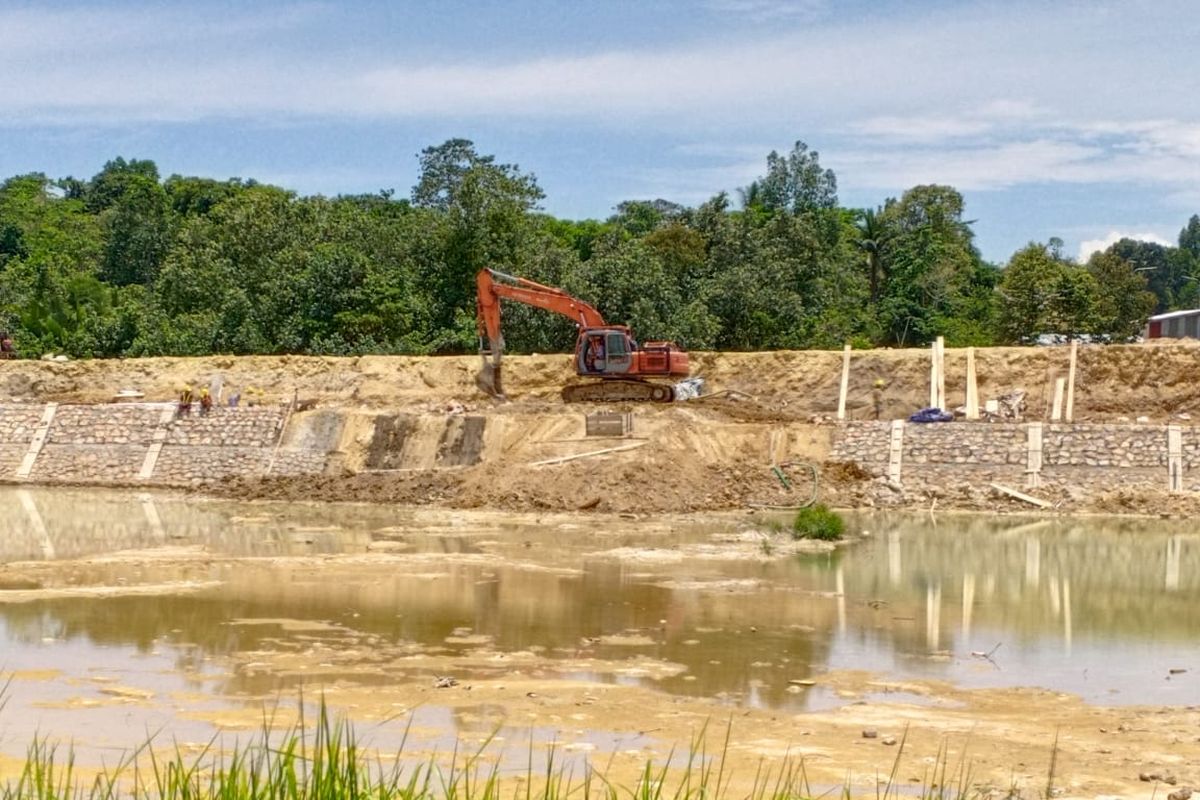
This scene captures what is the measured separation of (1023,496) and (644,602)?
13827 millimetres

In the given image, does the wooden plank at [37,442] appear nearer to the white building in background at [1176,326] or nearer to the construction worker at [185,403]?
the construction worker at [185,403]

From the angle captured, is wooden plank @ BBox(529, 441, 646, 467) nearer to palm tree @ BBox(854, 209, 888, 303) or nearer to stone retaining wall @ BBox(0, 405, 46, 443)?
stone retaining wall @ BBox(0, 405, 46, 443)

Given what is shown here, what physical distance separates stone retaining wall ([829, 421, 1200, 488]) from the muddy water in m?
2.99

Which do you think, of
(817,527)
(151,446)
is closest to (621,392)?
(151,446)

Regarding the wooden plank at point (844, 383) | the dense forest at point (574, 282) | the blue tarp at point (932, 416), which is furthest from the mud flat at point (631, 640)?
the dense forest at point (574, 282)

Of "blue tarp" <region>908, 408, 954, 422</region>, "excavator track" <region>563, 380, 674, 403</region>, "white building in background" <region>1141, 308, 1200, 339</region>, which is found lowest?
"blue tarp" <region>908, 408, 954, 422</region>

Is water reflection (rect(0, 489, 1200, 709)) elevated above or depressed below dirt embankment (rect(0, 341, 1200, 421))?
below

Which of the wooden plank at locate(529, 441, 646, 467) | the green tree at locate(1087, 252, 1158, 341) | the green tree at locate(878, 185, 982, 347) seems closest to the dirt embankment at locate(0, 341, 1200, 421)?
the wooden plank at locate(529, 441, 646, 467)

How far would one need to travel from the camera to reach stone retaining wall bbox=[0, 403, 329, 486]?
34.5 m

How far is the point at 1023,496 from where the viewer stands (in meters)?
30.9

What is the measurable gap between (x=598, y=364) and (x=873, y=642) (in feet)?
64.7

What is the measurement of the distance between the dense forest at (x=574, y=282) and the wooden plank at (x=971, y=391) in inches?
398

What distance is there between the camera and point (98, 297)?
5769 centimetres

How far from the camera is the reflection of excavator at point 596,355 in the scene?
36000 millimetres
